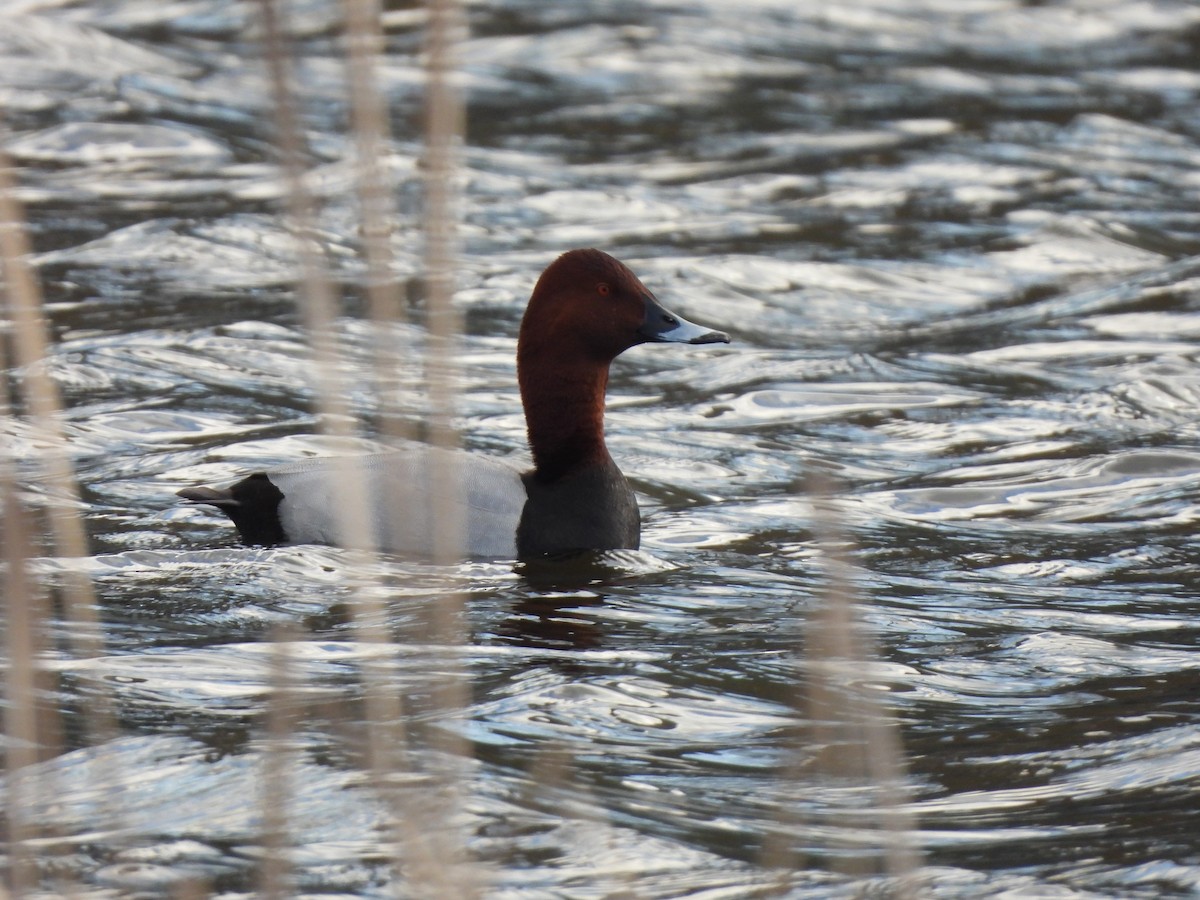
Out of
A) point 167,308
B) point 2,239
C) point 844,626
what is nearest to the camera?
point 844,626

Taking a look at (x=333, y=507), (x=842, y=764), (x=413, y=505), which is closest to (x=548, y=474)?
(x=413, y=505)

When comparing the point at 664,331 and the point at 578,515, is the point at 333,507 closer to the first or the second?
the point at 578,515

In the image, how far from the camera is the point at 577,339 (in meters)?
6.39

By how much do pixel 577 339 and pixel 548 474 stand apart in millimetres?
464

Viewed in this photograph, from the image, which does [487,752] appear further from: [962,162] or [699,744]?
[962,162]

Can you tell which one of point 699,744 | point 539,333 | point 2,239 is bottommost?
point 699,744

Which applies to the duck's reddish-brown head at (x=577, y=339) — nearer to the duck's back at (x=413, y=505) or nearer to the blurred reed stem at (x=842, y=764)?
the duck's back at (x=413, y=505)

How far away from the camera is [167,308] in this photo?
10266 mm

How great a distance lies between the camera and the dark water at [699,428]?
3.85m

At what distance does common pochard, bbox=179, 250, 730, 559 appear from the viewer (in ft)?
19.9

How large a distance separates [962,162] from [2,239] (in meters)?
11.9

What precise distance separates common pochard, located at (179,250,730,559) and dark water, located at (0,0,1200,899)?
0.19 meters

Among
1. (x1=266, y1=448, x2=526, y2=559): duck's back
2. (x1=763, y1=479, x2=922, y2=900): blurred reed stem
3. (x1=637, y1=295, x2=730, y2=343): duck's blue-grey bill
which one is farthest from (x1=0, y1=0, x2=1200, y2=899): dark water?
(x1=637, y1=295, x2=730, y2=343): duck's blue-grey bill

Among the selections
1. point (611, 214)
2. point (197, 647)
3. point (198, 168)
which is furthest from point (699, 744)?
point (198, 168)
